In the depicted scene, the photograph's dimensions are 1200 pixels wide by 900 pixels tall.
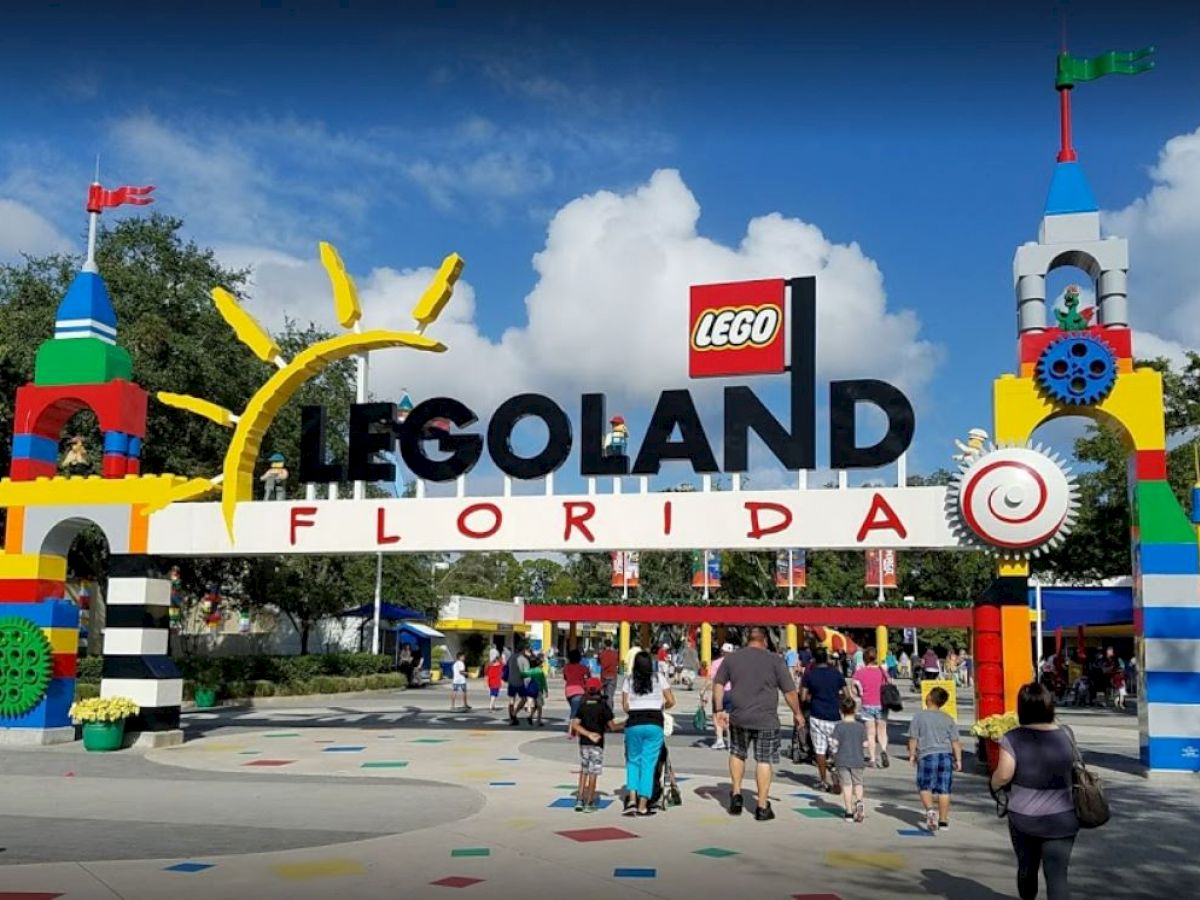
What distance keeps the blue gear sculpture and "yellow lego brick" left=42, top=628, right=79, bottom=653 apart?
1444 cm

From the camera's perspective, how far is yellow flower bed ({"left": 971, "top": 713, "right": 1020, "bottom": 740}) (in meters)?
13.4

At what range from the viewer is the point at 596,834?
975cm

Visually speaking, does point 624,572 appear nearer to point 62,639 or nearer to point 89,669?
point 89,669

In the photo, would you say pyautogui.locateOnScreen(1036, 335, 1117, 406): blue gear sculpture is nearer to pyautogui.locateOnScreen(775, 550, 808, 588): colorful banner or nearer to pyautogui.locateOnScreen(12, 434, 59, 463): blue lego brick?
pyautogui.locateOnScreen(12, 434, 59, 463): blue lego brick

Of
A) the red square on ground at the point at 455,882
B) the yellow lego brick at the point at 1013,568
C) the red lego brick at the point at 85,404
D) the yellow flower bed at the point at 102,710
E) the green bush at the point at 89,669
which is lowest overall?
the green bush at the point at 89,669

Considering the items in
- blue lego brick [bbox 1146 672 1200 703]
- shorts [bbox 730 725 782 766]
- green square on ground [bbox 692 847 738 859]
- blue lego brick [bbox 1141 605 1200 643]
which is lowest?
green square on ground [bbox 692 847 738 859]

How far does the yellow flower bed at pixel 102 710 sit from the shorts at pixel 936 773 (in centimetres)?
1164

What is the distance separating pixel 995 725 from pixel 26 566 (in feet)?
46.1

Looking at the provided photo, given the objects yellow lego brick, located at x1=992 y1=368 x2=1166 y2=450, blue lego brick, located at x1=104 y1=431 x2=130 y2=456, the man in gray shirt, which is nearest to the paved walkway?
the man in gray shirt

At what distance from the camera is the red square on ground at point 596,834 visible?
9.54 meters

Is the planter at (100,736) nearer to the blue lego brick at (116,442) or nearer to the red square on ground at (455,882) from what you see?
the blue lego brick at (116,442)

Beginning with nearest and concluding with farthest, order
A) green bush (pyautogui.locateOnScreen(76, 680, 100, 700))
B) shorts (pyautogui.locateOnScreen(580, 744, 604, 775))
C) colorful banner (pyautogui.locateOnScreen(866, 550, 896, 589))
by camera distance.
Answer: shorts (pyautogui.locateOnScreen(580, 744, 604, 775)) → green bush (pyautogui.locateOnScreen(76, 680, 100, 700)) → colorful banner (pyautogui.locateOnScreen(866, 550, 896, 589))

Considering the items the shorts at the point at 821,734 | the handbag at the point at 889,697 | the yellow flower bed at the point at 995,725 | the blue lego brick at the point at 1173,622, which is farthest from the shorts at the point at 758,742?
the blue lego brick at the point at 1173,622

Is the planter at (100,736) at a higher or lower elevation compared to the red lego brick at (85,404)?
lower
